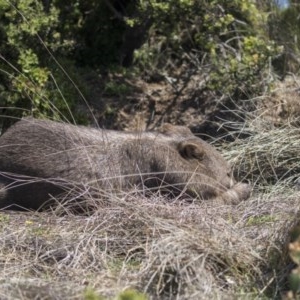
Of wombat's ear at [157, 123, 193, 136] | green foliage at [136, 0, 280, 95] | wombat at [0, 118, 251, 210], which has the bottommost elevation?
wombat at [0, 118, 251, 210]

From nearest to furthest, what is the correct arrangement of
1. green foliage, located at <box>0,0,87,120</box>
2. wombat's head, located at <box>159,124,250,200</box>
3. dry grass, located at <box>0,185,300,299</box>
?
dry grass, located at <box>0,185,300,299</box>
wombat's head, located at <box>159,124,250,200</box>
green foliage, located at <box>0,0,87,120</box>

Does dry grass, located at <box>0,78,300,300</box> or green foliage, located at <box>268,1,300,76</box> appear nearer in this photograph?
dry grass, located at <box>0,78,300,300</box>

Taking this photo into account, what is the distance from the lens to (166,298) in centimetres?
624

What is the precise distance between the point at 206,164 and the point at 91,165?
1.20 meters

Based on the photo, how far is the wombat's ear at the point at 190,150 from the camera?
29.8 ft

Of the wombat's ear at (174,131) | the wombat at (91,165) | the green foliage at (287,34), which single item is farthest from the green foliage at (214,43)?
the wombat at (91,165)

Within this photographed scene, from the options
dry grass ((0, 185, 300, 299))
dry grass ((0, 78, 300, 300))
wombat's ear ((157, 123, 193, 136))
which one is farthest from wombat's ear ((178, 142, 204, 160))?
dry grass ((0, 185, 300, 299))

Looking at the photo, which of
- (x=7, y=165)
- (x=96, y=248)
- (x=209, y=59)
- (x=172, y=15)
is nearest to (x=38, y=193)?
(x=7, y=165)

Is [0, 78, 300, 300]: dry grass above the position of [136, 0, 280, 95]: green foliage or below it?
below

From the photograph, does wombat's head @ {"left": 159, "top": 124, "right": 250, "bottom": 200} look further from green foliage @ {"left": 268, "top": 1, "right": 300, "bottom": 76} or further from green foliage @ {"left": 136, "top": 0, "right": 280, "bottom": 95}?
green foliage @ {"left": 268, "top": 1, "right": 300, "bottom": 76}

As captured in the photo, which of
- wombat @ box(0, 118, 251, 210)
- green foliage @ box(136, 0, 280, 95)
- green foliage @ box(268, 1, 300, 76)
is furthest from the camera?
green foliage @ box(268, 1, 300, 76)

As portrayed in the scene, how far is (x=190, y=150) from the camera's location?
29.9 feet

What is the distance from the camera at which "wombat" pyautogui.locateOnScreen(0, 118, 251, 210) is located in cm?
864

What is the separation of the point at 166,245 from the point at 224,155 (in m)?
3.64
